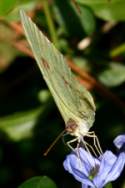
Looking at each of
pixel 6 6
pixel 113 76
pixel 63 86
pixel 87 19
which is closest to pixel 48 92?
pixel 113 76

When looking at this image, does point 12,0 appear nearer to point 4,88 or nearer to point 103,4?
point 103,4

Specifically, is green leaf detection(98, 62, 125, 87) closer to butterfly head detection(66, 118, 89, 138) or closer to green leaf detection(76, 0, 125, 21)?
green leaf detection(76, 0, 125, 21)

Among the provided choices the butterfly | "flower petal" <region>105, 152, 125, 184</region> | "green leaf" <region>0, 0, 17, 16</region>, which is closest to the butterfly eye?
the butterfly

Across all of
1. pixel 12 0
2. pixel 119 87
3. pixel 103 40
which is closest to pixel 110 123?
pixel 119 87

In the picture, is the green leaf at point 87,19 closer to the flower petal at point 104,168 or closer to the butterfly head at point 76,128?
the butterfly head at point 76,128

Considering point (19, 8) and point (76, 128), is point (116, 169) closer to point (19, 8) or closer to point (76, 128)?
point (76, 128)

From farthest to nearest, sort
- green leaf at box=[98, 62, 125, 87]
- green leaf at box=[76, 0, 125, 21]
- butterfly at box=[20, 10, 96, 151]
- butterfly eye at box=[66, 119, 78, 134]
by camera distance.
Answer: green leaf at box=[98, 62, 125, 87]
green leaf at box=[76, 0, 125, 21]
butterfly eye at box=[66, 119, 78, 134]
butterfly at box=[20, 10, 96, 151]

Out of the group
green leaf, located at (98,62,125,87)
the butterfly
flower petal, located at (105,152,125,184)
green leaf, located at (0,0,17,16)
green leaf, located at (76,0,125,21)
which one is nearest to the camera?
flower petal, located at (105,152,125,184)

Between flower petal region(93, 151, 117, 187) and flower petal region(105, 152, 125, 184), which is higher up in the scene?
flower petal region(93, 151, 117, 187)
